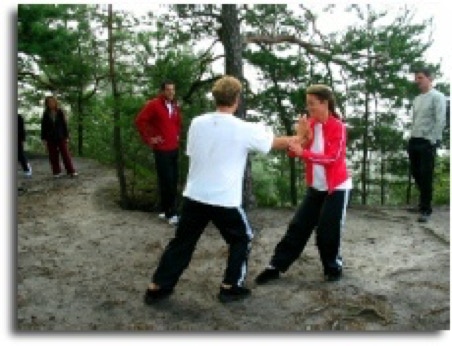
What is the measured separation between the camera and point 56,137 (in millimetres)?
6598

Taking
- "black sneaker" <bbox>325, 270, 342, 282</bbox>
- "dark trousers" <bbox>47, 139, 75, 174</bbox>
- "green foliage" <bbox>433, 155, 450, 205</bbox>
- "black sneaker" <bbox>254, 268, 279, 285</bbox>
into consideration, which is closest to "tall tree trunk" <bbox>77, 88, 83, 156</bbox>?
"dark trousers" <bbox>47, 139, 75, 174</bbox>

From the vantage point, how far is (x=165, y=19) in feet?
17.6

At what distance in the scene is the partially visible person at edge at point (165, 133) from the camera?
17.2ft

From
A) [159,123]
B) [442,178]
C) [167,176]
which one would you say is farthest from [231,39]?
[442,178]

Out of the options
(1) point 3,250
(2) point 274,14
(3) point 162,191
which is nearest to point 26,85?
(1) point 3,250

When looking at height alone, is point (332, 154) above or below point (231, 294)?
above

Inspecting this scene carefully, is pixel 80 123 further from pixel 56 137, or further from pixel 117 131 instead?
pixel 117 131

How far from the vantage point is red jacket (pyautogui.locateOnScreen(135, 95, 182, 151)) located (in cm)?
523

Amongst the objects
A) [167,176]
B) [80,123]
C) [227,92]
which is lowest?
[167,176]

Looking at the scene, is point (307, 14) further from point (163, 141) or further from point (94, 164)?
point (94, 164)

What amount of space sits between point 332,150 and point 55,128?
4128mm

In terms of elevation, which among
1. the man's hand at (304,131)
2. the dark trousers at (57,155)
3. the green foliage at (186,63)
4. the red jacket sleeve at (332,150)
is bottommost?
the dark trousers at (57,155)

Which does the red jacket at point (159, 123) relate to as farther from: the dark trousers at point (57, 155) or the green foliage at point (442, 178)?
the green foliage at point (442, 178)

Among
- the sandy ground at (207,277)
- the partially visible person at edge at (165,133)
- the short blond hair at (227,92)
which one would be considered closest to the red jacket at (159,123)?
the partially visible person at edge at (165,133)
